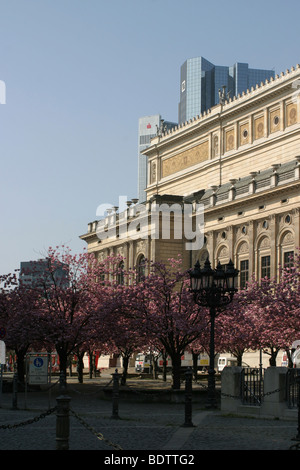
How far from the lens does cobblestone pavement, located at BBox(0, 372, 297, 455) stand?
1515 centimetres

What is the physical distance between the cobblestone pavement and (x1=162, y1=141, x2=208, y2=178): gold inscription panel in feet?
172

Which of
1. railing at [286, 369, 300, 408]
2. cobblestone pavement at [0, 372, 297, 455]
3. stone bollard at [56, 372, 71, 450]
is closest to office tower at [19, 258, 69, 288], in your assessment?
cobblestone pavement at [0, 372, 297, 455]

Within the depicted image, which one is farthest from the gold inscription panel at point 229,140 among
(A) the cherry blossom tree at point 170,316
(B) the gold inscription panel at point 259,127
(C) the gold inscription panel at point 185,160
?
(A) the cherry blossom tree at point 170,316

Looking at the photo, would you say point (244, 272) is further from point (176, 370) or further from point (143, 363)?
point (176, 370)

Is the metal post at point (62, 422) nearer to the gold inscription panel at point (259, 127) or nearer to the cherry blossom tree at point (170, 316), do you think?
the cherry blossom tree at point (170, 316)

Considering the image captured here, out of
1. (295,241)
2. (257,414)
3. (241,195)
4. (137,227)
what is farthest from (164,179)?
(257,414)

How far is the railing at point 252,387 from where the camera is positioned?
74.7 ft

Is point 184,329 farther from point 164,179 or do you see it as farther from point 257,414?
point 164,179

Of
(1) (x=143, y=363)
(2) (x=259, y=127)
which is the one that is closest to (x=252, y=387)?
(1) (x=143, y=363)

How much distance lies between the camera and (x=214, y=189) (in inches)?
2766

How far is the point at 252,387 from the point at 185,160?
57.8 m

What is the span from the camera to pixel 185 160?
7962 centimetres

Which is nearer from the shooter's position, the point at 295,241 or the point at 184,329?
the point at 184,329
